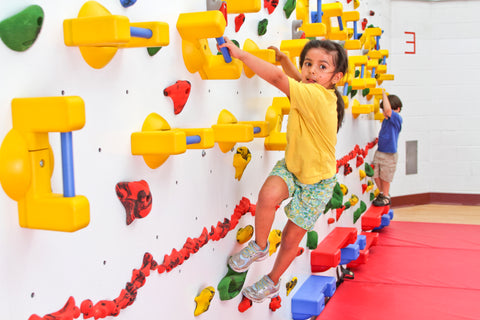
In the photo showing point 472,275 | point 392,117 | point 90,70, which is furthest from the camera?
point 392,117

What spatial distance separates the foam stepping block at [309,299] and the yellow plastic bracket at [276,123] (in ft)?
2.66

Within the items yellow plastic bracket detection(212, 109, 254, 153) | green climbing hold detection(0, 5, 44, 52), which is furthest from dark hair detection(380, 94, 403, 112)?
green climbing hold detection(0, 5, 44, 52)

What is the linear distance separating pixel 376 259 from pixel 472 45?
290 cm

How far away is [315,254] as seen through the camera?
2.67 metres

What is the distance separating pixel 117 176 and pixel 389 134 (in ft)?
11.8

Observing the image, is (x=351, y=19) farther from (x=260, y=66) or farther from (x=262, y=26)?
(x=260, y=66)

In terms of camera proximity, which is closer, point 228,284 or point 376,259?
point 228,284

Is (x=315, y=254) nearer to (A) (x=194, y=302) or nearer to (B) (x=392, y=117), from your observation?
(A) (x=194, y=302)

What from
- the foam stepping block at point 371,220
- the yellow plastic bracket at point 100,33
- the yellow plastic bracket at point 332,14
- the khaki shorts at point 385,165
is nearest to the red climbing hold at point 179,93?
the yellow plastic bracket at point 100,33

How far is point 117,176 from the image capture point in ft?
3.43

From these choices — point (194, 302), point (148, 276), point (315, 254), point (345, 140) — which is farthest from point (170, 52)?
point (345, 140)

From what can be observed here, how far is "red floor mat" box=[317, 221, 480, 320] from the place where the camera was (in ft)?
8.75

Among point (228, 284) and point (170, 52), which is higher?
point (170, 52)

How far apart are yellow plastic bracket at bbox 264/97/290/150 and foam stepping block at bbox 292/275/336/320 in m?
0.81
